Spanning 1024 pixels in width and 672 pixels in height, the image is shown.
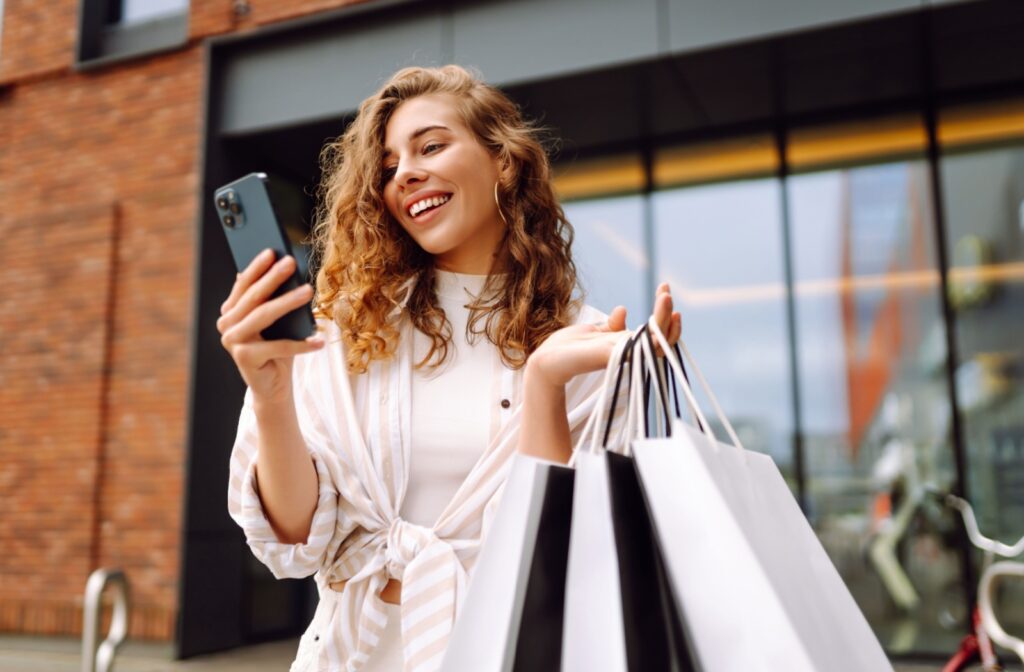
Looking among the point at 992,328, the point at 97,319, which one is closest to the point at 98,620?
the point at 97,319

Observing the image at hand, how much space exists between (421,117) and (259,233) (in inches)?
24.5

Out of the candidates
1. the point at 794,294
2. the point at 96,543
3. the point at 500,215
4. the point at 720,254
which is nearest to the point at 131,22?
the point at 96,543

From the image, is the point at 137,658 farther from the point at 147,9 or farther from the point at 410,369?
the point at 410,369

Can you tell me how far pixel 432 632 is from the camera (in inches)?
55.1

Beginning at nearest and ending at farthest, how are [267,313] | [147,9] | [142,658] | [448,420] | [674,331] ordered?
[267,313] < [674,331] < [448,420] < [142,658] < [147,9]

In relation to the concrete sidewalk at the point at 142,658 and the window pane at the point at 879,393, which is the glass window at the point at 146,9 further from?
the window pane at the point at 879,393

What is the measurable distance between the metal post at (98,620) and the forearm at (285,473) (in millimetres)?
1823

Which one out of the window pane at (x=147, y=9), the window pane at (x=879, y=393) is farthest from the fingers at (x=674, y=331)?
the window pane at (x=147, y=9)

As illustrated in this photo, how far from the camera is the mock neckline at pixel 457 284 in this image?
1.76m

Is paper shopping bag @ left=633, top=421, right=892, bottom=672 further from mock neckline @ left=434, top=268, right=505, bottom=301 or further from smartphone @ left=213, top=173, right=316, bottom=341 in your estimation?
mock neckline @ left=434, top=268, right=505, bottom=301

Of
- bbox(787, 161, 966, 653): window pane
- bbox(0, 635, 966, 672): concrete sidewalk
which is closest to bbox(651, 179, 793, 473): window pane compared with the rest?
bbox(787, 161, 966, 653): window pane

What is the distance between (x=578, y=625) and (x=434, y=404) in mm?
681

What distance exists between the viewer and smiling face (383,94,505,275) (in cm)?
165

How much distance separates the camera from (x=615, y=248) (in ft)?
25.2
